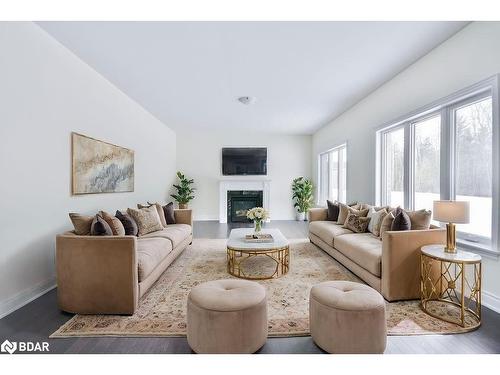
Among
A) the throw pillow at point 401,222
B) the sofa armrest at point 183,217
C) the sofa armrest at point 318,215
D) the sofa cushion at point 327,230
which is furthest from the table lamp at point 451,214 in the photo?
the sofa armrest at point 183,217

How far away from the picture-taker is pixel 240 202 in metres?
8.05

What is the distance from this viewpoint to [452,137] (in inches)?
116

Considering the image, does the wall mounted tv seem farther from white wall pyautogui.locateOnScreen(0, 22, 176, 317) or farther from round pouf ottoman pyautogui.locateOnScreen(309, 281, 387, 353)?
round pouf ottoman pyautogui.locateOnScreen(309, 281, 387, 353)

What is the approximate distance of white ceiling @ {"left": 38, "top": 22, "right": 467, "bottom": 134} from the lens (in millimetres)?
2613

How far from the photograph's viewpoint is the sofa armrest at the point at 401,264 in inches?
98.8

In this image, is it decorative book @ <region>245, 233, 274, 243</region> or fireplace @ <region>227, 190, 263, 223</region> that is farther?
fireplace @ <region>227, 190, 263, 223</region>

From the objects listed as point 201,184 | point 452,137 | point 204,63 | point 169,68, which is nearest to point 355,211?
point 452,137

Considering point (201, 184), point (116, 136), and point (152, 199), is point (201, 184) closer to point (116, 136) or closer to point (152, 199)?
point (152, 199)

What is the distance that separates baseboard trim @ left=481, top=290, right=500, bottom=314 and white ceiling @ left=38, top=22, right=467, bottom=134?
2.69 meters

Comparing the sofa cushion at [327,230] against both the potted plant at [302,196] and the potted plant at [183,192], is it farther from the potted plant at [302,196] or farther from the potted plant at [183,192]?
the potted plant at [183,192]

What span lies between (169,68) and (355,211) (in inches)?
139

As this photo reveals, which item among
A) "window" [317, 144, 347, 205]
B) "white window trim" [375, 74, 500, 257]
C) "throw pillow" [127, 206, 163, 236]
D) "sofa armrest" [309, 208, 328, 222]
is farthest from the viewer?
"window" [317, 144, 347, 205]

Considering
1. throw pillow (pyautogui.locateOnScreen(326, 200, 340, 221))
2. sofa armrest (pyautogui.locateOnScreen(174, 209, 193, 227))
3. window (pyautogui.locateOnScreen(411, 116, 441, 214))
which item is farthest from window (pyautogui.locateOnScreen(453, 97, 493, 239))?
sofa armrest (pyautogui.locateOnScreen(174, 209, 193, 227))

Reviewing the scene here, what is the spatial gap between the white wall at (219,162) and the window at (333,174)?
682 millimetres
